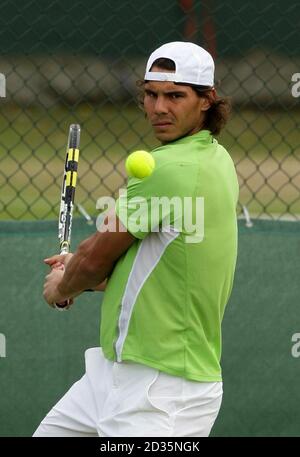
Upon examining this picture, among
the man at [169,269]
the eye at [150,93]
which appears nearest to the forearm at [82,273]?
the man at [169,269]

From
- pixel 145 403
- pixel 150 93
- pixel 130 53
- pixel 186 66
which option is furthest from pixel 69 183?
pixel 130 53

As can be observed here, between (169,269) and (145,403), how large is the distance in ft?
1.41

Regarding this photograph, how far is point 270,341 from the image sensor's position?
5.47 meters

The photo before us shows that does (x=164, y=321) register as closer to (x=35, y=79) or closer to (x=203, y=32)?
(x=203, y=32)

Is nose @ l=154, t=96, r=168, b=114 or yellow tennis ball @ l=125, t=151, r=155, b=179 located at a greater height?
nose @ l=154, t=96, r=168, b=114

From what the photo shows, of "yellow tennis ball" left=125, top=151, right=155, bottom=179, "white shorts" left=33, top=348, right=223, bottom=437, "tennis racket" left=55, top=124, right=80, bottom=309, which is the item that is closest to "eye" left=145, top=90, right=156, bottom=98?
"yellow tennis ball" left=125, top=151, right=155, bottom=179

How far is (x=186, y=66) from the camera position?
12.3 ft

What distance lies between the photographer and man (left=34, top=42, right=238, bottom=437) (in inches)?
141

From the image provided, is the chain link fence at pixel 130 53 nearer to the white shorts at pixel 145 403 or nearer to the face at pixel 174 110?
the face at pixel 174 110

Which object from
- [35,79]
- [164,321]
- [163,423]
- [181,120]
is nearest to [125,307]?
[164,321]

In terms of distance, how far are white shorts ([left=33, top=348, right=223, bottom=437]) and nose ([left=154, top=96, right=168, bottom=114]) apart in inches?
32.0

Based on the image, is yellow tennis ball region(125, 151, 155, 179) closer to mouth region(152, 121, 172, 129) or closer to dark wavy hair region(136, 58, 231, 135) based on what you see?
mouth region(152, 121, 172, 129)

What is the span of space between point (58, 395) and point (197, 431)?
1.71 metres

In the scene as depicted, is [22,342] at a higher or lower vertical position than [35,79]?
lower
